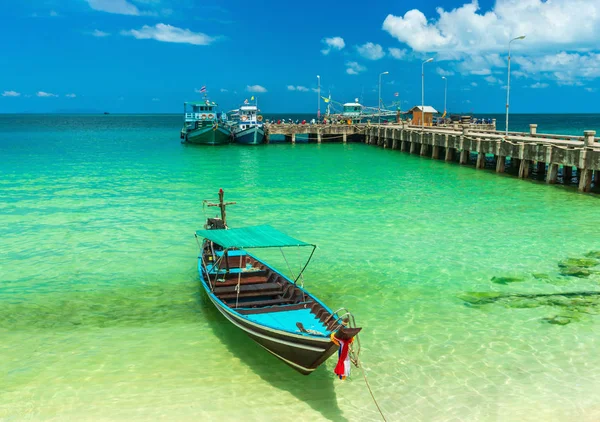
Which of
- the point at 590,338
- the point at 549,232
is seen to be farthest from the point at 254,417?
the point at 549,232

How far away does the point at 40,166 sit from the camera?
44.0 meters

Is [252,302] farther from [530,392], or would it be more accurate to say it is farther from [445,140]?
[445,140]

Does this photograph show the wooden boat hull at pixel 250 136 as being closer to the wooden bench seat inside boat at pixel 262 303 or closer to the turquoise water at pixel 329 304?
the turquoise water at pixel 329 304

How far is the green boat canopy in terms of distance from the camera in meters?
11.0

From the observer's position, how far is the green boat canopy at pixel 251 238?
11023 millimetres

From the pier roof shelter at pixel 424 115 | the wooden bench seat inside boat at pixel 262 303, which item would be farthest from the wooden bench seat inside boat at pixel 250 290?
the pier roof shelter at pixel 424 115

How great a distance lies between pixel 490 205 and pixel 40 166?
3558 centimetres

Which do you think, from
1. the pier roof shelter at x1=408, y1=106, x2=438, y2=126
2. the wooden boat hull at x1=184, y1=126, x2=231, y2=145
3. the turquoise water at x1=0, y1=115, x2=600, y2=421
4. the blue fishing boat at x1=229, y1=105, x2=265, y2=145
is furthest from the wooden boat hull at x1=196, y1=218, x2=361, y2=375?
the blue fishing boat at x1=229, y1=105, x2=265, y2=145

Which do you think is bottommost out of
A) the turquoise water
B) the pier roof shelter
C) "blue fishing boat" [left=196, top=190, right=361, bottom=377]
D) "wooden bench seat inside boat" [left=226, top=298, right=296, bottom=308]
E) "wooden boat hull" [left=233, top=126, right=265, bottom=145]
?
the turquoise water

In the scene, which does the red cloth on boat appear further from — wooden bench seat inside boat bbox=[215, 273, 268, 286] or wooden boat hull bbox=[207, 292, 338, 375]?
wooden bench seat inside boat bbox=[215, 273, 268, 286]

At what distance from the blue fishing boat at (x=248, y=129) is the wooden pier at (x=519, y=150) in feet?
46.9

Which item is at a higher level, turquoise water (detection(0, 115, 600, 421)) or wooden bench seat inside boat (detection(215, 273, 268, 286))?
wooden bench seat inside boat (detection(215, 273, 268, 286))

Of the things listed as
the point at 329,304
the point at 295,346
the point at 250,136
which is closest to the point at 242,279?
the point at 329,304

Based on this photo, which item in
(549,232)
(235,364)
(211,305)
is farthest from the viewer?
(549,232)
